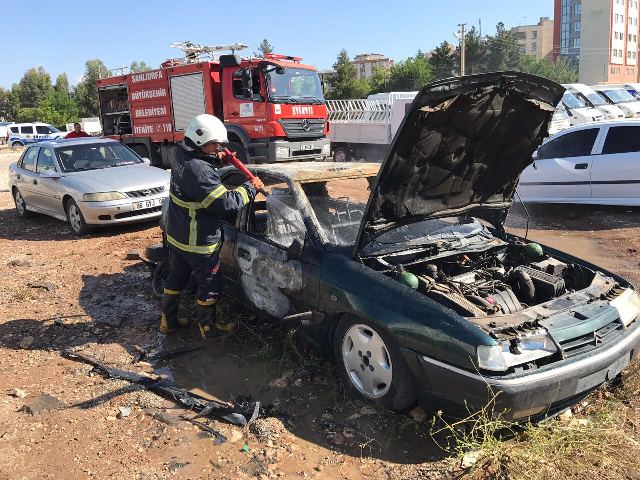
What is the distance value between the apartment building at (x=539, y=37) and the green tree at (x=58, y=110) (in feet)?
271

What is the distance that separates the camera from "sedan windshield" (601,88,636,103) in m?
17.8

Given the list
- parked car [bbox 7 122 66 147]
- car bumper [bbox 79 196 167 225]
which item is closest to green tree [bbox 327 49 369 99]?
parked car [bbox 7 122 66 147]

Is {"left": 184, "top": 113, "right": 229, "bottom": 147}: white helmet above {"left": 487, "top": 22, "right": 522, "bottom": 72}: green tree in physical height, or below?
below

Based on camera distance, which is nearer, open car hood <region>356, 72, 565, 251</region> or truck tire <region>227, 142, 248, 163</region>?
open car hood <region>356, 72, 565, 251</region>

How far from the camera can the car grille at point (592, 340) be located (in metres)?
3.06

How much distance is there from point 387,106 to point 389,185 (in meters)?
14.1

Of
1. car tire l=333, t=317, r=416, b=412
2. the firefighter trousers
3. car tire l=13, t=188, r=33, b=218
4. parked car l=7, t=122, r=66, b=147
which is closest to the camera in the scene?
car tire l=333, t=317, r=416, b=412

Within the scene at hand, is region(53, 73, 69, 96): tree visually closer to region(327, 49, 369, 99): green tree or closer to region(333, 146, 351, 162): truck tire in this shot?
region(327, 49, 369, 99): green tree

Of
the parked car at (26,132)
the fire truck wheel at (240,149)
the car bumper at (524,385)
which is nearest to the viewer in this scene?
the car bumper at (524,385)

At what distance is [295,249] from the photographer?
3.94m

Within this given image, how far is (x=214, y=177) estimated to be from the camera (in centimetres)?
424

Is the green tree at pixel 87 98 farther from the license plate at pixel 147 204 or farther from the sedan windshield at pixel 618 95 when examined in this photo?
the license plate at pixel 147 204

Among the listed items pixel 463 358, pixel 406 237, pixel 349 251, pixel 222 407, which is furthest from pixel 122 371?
pixel 463 358

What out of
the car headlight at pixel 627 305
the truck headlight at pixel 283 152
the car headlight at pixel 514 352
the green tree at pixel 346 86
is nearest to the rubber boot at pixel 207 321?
the car headlight at pixel 514 352
